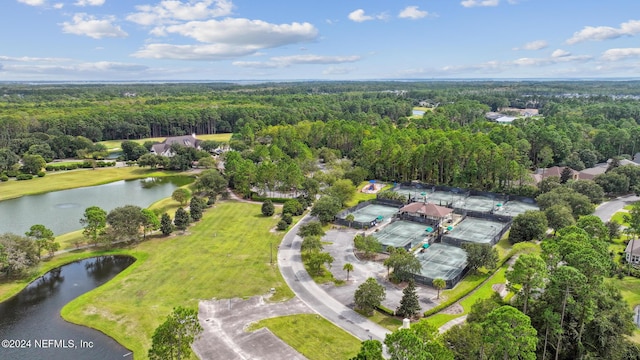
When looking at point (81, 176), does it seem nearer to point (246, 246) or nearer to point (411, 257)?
point (246, 246)

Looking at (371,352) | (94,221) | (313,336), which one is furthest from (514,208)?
(94,221)

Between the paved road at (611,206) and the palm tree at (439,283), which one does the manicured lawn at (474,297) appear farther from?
the paved road at (611,206)

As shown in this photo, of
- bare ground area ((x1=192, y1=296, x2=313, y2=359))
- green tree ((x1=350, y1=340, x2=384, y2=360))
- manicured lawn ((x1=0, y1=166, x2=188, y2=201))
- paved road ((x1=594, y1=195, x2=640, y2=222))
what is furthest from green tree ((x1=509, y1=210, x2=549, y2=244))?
manicured lawn ((x1=0, y1=166, x2=188, y2=201))

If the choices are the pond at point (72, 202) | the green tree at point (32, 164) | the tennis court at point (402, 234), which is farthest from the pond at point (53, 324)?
the green tree at point (32, 164)

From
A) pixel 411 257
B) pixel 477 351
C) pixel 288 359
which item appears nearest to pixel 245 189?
pixel 411 257

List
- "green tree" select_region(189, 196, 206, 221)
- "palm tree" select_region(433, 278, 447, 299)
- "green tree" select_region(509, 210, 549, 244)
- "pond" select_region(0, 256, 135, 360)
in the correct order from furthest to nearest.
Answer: "green tree" select_region(189, 196, 206, 221)
"green tree" select_region(509, 210, 549, 244)
"palm tree" select_region(433, 278, 447, 299)
"pond" select_region(0, 256, 135, 360)

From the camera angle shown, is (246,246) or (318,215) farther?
(318,215)

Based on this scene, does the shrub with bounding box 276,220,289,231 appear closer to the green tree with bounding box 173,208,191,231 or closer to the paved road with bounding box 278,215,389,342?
the paved road with bounding box 278,215,389,342
